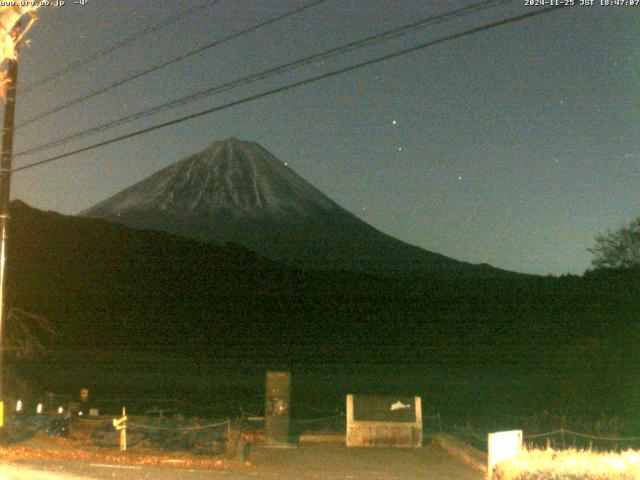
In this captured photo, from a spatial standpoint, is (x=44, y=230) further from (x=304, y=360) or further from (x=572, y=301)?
(x=572, y=301)

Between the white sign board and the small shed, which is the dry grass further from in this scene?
the small shed

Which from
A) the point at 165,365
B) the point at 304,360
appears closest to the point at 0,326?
the point at 165,365

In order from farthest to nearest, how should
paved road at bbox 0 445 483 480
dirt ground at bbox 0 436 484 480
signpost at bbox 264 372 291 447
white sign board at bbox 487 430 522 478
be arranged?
signpost at bbox 264 372 291 447, dirt ground at bbox 0 436 484 480, paved road at bbox 0 445 483 480, white sign board at bbox 487 430 522 478

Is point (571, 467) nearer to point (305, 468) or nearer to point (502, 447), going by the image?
point (502, 447)

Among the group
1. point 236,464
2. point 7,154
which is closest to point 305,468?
point 236,464

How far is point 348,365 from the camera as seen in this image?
62000 millimetres

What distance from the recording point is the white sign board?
39.3 ft

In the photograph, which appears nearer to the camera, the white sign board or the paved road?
the white sign board

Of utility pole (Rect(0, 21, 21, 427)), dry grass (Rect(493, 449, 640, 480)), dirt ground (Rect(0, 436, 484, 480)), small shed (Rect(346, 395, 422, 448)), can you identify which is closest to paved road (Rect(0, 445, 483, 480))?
dirt ground (Rect(0, 436, 484, 480))

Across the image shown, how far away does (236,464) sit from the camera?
56.8 ft

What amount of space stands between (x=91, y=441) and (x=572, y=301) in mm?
54635

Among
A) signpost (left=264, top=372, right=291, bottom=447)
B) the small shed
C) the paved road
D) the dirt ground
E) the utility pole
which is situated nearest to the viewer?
the paved road

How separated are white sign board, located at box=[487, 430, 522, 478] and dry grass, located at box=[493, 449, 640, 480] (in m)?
0.39

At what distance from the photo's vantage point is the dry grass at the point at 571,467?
9.80 metres
